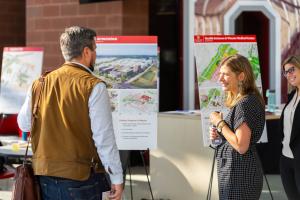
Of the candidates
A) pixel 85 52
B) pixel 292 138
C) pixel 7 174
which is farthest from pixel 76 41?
pixel 7 174

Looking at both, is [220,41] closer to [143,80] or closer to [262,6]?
[143,80]

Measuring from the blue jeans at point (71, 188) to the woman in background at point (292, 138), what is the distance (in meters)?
1.68

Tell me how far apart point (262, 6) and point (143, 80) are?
345 cm

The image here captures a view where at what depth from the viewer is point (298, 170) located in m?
4.50

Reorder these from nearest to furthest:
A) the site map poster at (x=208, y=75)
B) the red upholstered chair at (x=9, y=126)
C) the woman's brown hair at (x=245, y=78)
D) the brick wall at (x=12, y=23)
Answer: the woman's brown hair at (x=245, y=78) → the site map poster at (x=208, y=75) → the red upholstered chair at (x=9, y=126) → the brick wall at (x=12, y=23)

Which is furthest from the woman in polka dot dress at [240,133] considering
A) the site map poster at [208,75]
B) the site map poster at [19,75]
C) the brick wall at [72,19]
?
the brick wall at [72,19]

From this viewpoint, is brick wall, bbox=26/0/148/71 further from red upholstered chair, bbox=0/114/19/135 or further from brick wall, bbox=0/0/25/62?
brick wall, bbox=0/0/25/62

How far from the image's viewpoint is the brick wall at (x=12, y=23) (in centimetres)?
1128

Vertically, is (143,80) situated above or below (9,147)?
above

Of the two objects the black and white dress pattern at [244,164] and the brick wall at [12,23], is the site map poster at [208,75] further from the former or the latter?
the brick wall at [12,23]

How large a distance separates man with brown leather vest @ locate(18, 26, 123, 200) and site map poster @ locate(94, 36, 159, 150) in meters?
1.90

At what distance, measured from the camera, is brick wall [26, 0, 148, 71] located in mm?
8586

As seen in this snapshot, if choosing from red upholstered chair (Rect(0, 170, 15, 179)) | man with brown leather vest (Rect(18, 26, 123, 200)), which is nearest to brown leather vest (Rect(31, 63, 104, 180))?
man with brown leather vest (Rect(18, 26, 123, 200))

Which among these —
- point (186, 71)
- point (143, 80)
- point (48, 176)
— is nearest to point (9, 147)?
point (143, 80)
